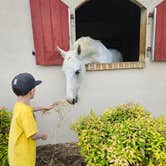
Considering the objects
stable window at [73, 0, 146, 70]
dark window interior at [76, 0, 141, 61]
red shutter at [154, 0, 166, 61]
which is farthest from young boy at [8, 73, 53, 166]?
dark window interior at [76, 0, 141, 61]

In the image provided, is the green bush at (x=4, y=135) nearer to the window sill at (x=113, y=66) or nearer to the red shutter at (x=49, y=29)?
the red shutter at (x=49, y=29)

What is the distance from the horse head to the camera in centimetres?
260

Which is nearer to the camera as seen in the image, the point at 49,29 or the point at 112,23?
the point at 49,29

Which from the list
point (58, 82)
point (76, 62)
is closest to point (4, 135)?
point (58, 82)

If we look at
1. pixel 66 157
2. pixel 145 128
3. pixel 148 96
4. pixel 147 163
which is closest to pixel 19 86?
pixel 145 128

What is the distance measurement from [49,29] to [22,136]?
56.9 inches

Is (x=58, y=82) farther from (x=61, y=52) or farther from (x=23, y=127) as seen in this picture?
(x=23, y=127)

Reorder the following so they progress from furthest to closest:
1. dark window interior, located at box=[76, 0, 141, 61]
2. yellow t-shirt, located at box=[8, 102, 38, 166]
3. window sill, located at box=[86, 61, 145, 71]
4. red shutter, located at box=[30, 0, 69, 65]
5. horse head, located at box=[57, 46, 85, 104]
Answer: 1. dark window interior, located at box=[76, 0, 141, 61]
2. window sill, located at box=[86, 61, 145, 71]
3. red shutter, located at box=[30, 0, 69, 65]
4. horse head, located at box=[57, 46, 85, 104]
5. yellow t-shirt, located at box=[8, 102, 38, 166]

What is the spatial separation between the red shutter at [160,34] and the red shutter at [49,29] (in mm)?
1203

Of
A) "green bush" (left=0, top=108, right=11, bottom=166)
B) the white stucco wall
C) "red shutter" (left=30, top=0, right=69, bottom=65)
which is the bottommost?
"green bush" (left=0, top=108, right=11, bottom=166)

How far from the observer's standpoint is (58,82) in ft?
10.1

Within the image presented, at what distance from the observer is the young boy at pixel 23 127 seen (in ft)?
6.19

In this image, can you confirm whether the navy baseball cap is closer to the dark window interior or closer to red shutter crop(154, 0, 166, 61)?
red shutter crop(154, 0, 166, 61)

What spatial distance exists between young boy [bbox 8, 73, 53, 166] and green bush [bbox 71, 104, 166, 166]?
490 mm
